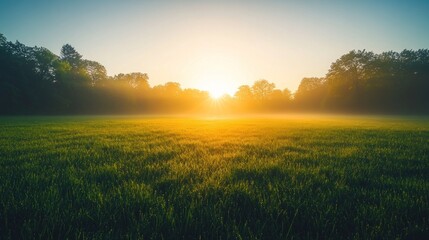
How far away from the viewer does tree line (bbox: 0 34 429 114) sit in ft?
168

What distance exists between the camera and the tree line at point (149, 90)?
51312mm

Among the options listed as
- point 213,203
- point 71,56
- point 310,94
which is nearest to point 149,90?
point 71,56

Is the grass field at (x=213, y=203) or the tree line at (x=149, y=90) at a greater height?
the tree line at (x=149, y=90)

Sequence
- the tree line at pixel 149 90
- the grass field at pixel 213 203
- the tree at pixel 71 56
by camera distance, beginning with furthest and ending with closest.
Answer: the tree at pixel 71 56 < the tree line at pixel 149 90 < the grass field at pixel 213 203

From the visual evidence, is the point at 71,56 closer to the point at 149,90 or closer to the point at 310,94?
the point at 149,90

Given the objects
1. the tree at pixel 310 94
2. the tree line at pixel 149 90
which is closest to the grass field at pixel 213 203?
the tree line at pixel 149 90

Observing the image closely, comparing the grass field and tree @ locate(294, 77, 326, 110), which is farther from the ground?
tree @ locate(294, 77, 326, 110)

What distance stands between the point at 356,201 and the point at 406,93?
277 ft

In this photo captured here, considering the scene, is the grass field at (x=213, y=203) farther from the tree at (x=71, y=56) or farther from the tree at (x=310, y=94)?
the tree at (x=71, y=56)

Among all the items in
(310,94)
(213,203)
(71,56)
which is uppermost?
(71,56)

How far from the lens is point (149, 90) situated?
268ft

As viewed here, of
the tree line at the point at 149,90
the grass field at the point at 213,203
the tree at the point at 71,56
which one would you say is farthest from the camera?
the tree at the point at 71,56

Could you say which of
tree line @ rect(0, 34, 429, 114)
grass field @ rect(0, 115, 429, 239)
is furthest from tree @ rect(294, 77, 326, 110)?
grass field @ rect(0, 115, 429, 239)

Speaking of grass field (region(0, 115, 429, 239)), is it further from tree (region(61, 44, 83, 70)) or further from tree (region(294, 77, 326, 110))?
tree (region(61, 44, 83, 70))
